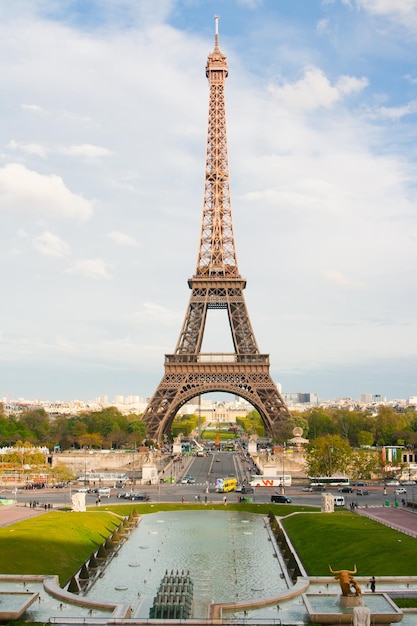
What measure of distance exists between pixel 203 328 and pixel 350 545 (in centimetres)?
7116

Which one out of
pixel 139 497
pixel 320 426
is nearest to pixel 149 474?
pixel 139 497

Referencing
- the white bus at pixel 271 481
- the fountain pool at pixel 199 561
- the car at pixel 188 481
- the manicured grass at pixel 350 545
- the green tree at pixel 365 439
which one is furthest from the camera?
the green tree at pixel 365 439

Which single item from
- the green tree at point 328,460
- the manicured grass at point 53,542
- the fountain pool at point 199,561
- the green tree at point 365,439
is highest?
the green tree at point 365,439

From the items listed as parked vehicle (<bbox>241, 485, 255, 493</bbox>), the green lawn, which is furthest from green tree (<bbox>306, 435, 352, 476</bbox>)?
the green lawn

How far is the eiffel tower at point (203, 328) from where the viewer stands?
104m

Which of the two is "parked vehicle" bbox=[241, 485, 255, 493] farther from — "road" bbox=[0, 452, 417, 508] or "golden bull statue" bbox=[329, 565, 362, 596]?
"golden bull statue" bbox=[329, 565, 362, 596]

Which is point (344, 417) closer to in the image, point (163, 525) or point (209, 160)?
point (209, 160)

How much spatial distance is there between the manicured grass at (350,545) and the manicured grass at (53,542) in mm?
13434

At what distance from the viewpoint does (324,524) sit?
49969 mm

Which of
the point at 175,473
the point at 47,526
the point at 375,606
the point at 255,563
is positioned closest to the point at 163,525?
the point at 47,526

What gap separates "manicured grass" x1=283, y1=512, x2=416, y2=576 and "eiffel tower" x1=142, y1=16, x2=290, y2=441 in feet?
166

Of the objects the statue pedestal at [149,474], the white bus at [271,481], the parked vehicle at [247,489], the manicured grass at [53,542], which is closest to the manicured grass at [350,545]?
the manicured grass at [53,542]

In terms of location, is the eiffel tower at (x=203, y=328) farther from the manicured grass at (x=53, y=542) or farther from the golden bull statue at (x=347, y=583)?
the golden bull statue at (x=347, y=583)

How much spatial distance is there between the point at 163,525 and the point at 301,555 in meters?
→ 15.1
